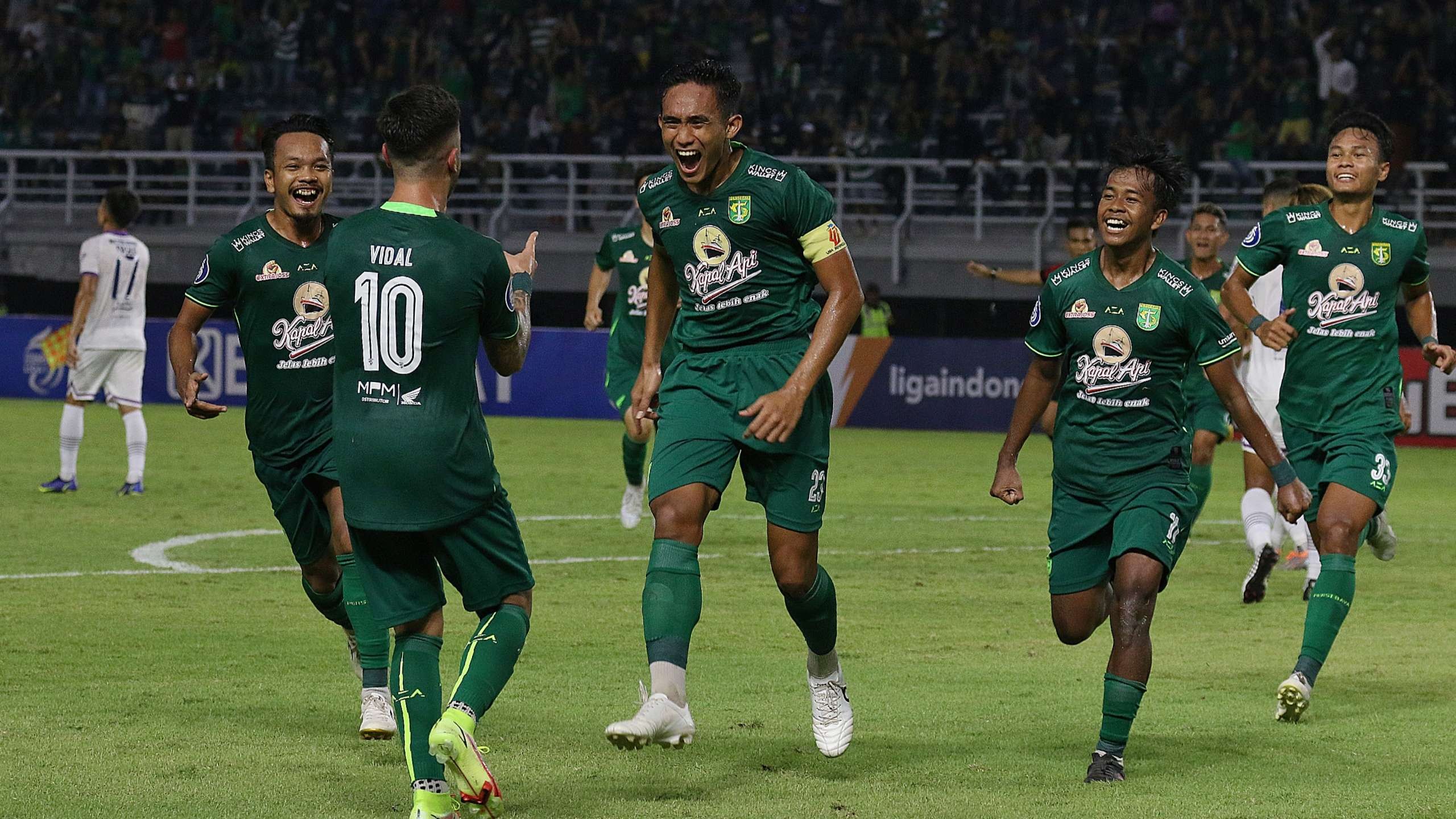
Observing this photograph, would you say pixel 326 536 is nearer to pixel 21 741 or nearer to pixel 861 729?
pixel 21 741

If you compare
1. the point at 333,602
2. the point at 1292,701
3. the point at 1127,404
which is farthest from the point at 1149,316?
the point at 333,602

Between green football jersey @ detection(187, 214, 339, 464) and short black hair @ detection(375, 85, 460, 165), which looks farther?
green football jersey @ detection(187, 214, 339, 464)

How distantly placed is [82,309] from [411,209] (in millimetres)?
10980

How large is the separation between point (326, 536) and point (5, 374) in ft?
65.6

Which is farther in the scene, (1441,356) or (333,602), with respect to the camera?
(1441,356)

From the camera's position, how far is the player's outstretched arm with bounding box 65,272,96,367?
606 inches

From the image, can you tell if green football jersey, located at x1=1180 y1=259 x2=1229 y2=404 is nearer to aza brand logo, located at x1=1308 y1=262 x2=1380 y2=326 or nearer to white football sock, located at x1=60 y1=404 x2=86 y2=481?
aza brand logo, located at x1=1308 y1=262 x2=1380 y2=326

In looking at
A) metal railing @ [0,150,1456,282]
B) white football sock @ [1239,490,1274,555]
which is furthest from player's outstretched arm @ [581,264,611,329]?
metal railing @ [0,150,1456,282]

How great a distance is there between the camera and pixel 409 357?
527 cm

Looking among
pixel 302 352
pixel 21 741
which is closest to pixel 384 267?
pixel 302 352

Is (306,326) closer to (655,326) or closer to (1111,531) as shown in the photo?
(655,326)

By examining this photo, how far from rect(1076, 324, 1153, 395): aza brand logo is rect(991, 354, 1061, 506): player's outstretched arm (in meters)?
0.21

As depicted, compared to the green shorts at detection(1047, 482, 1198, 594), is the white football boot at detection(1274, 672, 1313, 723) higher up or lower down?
lower down

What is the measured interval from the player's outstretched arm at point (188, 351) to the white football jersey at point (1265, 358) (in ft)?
23.0
